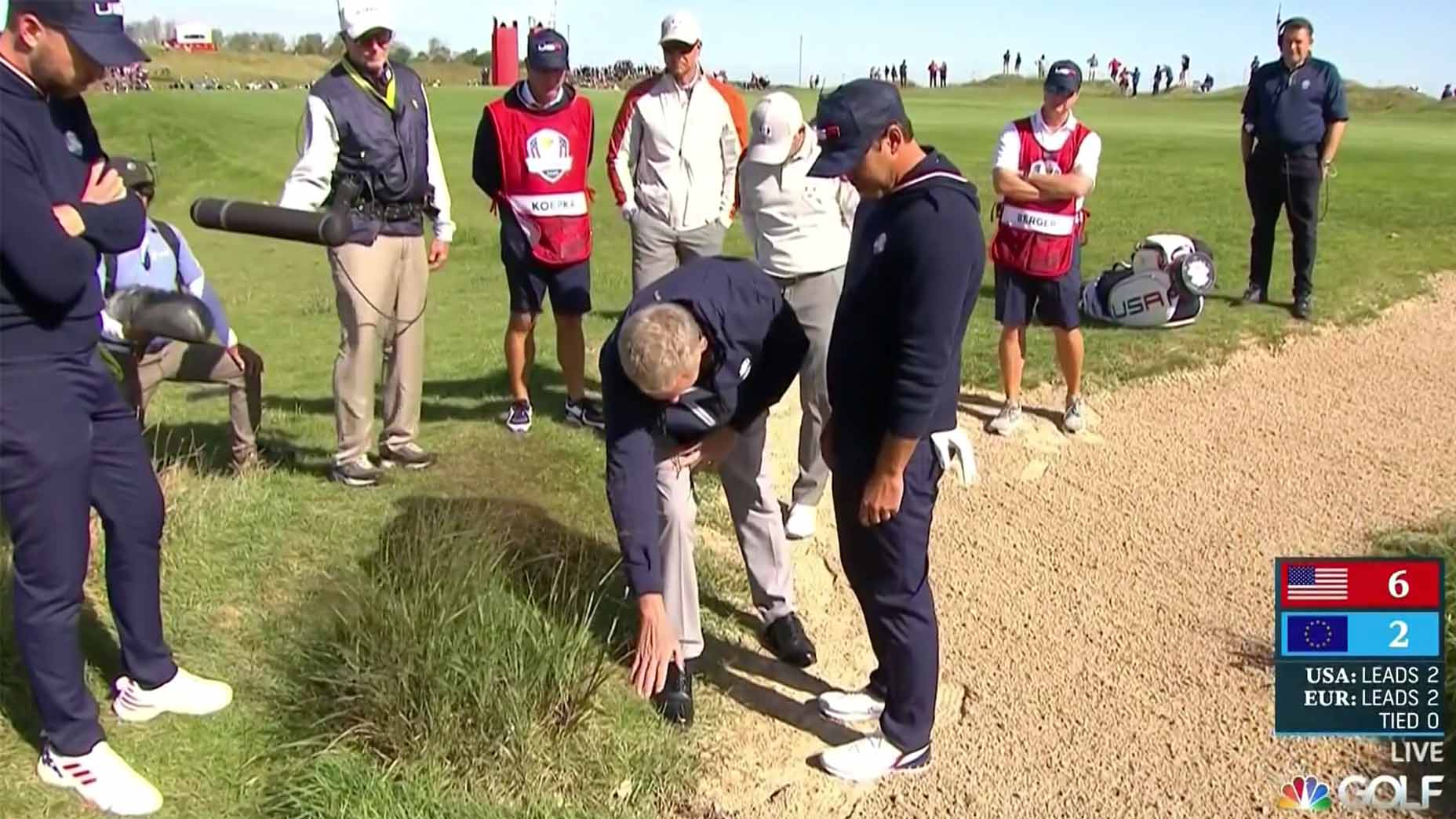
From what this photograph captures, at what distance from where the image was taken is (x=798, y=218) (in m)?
5.96

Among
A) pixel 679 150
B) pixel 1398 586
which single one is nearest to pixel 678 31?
pixel 679 150

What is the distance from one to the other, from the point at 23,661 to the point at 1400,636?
4792 millimetres

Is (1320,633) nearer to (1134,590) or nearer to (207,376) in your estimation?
(1134,590)

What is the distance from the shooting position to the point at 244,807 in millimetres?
3887

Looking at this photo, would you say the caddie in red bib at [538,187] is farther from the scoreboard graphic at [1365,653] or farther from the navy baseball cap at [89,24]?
the scoreboard graphic at [1365,653]

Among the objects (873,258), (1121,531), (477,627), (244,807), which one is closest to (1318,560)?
(1121,531)

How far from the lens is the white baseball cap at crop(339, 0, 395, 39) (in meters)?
5.62

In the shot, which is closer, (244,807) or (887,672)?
(244,807)

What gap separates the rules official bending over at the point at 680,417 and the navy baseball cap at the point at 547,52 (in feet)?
9.19

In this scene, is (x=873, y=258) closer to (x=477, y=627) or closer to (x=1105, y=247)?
(x=477, y=627)

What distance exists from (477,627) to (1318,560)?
390cm

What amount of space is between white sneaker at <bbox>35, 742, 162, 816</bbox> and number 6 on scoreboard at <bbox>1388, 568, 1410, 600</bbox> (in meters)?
4.58

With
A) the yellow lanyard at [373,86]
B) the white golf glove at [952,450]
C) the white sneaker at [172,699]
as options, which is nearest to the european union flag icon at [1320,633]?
the white golf glove at [952,450]

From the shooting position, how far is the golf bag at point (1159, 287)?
9297 millimetres
